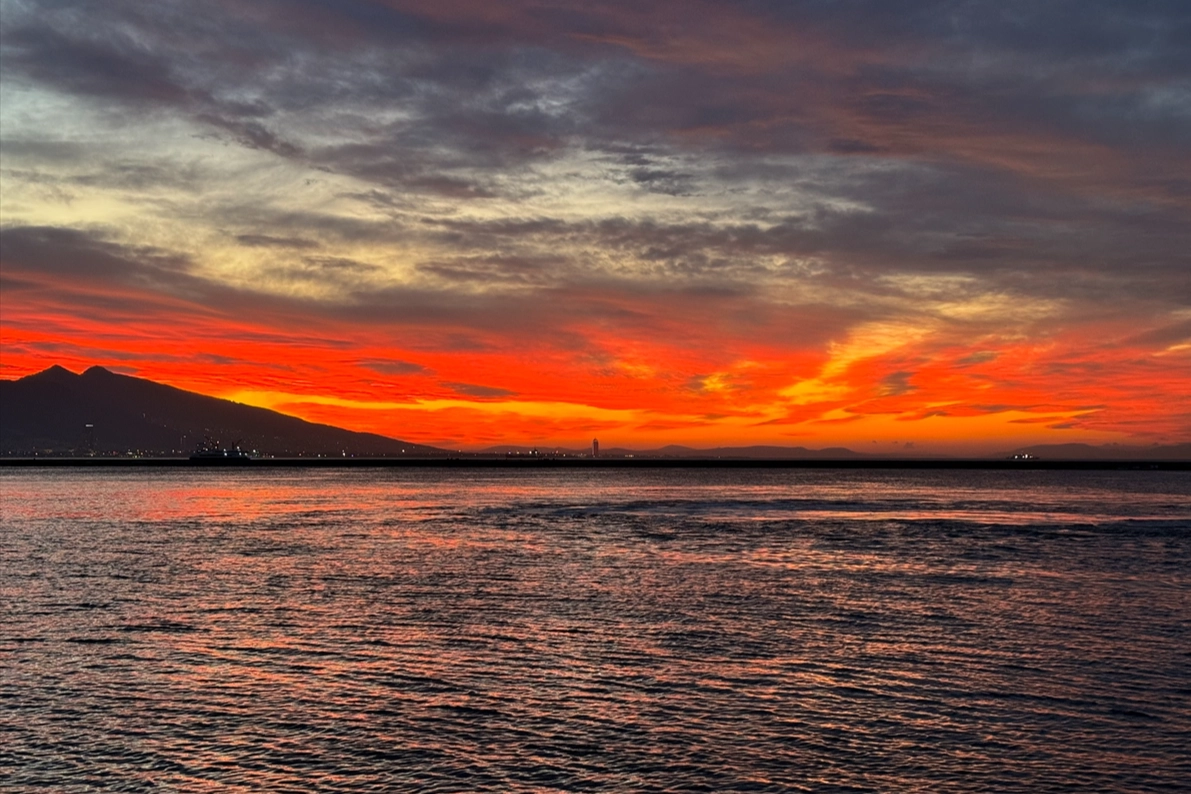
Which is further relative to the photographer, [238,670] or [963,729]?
[238,670]

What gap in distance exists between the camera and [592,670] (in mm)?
28250

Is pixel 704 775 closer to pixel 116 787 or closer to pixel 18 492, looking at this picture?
pixel 116 787

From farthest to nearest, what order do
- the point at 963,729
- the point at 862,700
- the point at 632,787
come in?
1. the point at 862,700
2. the point at 963,729
3. the point at 632,787

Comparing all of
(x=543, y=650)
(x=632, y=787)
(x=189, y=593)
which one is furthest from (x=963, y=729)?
(x=189, y=593)

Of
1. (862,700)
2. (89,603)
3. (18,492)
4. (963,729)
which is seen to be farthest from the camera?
(18,492)

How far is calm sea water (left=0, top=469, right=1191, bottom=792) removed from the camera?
64.5 feet

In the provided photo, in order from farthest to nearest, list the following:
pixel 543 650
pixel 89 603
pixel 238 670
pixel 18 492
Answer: pixel 18 492 → pixel 89 603 → pixel 543 650 → pixel 238 670

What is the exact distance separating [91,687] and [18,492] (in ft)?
490

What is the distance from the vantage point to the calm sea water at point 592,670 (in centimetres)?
1966

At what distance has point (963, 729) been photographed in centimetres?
2234

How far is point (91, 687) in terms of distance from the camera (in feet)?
85.5

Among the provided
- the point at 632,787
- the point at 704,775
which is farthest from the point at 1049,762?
the point at 632,787

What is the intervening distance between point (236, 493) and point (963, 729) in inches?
6142

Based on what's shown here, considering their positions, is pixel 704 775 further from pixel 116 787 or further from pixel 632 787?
pixel 116 787
